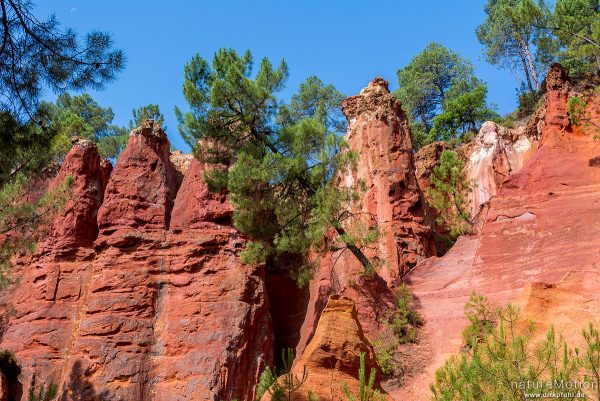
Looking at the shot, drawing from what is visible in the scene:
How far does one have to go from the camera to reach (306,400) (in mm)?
8617

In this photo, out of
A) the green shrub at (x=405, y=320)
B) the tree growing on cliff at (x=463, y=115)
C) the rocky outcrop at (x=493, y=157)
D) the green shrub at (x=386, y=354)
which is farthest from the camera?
the tree growing on cliff at (x=463, y=115)

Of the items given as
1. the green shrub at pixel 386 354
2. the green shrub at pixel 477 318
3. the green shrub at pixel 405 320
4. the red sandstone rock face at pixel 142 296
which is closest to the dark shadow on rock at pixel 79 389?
the red sandstone rock face at pixel 142 296

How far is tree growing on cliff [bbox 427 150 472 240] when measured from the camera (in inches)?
866

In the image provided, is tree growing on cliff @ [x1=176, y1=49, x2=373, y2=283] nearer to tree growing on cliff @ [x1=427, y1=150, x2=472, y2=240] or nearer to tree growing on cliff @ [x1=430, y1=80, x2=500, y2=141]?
tree growing on cliff @ [x1=427, y1=150, x2=472, y2=240]

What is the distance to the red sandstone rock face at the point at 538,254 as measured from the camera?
12255mm

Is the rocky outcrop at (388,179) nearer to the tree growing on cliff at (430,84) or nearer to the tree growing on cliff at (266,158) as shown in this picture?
the tree growing on cliff at (266,158)

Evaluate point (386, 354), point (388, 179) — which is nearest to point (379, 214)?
point (388, 179)

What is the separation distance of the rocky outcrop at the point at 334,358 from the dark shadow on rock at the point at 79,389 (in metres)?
7.28

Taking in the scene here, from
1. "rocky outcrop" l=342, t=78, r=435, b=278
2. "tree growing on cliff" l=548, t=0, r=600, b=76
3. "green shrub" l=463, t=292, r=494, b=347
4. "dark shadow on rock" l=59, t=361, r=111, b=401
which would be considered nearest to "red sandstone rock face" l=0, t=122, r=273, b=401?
"dark shadow on rock" l=59, t=361, r=111, b=401

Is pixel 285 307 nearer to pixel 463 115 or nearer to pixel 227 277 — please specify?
pixel 227 277

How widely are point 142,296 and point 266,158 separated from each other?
5635 mm

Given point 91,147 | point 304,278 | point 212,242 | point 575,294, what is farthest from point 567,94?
point 91,147

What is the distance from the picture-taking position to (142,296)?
16.8 metres

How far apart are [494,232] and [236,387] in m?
8.60
